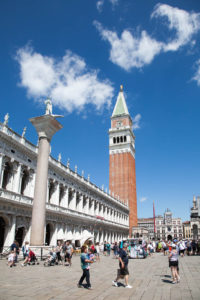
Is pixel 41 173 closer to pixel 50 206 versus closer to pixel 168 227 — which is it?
pixel 50 206

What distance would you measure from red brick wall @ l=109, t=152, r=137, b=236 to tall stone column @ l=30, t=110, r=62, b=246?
6284 cm

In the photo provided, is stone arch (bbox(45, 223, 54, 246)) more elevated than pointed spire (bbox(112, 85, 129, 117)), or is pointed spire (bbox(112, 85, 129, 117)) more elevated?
pointed spire (bbox(112, 85, 129, 117))

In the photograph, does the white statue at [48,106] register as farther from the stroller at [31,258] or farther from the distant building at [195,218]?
the distant building at [195,218]

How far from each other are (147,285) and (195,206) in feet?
431

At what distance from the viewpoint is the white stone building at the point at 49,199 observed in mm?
24828

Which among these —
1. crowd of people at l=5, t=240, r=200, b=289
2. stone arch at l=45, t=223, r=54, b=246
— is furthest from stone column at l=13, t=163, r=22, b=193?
stone arch at l=45, t=223, r=54, b=246

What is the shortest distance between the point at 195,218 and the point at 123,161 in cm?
6132

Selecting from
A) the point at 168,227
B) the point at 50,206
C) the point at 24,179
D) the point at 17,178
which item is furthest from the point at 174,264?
the point at 168,227

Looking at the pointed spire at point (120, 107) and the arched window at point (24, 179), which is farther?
the pointed spire at point (120, 107)

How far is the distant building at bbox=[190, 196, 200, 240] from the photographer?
11514cm

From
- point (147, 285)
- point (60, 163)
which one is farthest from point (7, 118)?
point (147, 285)

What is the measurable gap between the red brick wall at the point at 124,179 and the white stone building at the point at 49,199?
78.6ft

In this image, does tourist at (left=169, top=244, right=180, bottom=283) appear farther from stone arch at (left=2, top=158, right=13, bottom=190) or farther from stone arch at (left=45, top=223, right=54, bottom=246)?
stone arch at (left=45, top=223, right=54, bottom=246)

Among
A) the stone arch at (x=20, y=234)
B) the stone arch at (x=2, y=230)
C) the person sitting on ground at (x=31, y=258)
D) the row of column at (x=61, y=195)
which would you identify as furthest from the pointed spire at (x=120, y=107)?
the person sitting on ground at (x=31, y=258)
